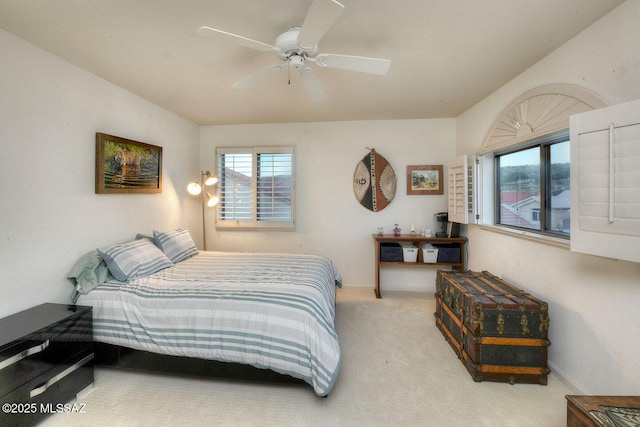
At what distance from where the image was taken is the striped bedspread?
1.79 m

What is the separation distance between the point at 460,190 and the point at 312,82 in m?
2.37

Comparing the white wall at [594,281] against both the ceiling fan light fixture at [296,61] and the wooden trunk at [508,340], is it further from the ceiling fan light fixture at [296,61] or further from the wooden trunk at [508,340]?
the ceiling fan light fixture at [296,61]

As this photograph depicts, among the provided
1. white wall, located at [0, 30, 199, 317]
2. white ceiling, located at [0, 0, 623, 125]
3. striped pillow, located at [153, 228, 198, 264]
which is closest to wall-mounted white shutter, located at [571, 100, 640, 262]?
white ceiling, located at [0, 0, 623, 125]

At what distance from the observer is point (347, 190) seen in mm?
4164

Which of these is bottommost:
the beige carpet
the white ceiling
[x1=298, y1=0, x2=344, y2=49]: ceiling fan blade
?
the beige carpet

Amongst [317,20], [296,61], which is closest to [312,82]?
[296,61]

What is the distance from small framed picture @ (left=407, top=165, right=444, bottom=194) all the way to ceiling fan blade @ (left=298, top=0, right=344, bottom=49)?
286cm

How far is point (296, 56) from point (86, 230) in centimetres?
242

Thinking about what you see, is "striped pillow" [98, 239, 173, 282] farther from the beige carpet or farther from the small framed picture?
the small framed picture

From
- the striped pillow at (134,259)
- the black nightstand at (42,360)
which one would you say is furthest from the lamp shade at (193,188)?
the black nightstand at (42,360)

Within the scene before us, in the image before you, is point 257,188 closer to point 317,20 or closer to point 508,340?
point 317,20

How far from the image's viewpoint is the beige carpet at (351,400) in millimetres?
1687

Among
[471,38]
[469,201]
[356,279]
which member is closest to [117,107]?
[471,38]

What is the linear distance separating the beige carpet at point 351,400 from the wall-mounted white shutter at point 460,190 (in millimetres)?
1701
